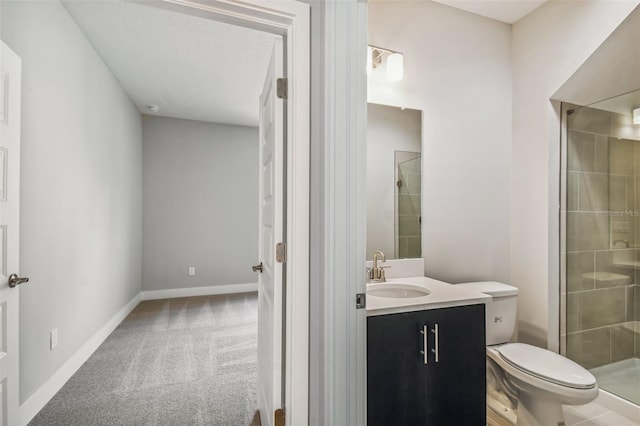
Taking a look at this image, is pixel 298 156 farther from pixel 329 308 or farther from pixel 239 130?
pixel 239 130

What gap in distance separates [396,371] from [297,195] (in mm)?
807

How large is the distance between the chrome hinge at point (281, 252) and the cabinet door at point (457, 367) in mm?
662

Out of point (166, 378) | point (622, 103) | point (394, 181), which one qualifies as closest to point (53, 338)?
point (166, 378)

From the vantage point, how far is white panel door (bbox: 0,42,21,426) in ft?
4.47

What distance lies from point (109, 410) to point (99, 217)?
164 cm

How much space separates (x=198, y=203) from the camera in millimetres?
4508

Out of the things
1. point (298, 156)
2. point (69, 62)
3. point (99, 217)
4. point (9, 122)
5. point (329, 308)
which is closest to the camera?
point (329, 308)

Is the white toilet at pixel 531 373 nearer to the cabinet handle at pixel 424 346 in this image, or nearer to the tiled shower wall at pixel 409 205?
the tiled shower wall at pixel 409 205

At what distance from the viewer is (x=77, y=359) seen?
92.5 inches

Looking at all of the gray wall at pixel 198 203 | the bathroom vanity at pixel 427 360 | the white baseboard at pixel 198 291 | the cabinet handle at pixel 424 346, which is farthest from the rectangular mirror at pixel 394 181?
the white baseboard at pixel 198 291

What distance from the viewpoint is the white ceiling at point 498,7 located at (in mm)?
2021

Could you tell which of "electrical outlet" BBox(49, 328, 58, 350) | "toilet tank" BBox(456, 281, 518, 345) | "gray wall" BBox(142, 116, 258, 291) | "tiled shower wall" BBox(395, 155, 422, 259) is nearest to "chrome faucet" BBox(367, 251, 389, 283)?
"tiled shower wall" BBox(395, 155, 422, 259)

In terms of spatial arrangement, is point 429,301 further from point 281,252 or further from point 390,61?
point 390,61

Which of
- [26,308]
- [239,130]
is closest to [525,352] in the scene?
[26,308]
